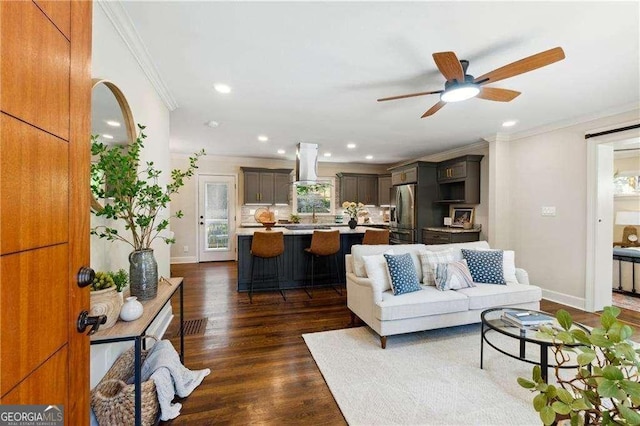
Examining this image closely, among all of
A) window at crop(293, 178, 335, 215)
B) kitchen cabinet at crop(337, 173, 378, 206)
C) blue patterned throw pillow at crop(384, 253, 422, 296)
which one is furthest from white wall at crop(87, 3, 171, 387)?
kitchen cabinet at crop(337, 173, 378, 206)

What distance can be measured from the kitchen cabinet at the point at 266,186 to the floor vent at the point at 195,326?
12.6 ft

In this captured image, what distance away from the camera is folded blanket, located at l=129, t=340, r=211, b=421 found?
5.76 ft

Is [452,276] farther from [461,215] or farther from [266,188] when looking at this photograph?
[266,188]

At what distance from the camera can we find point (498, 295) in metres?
2.86

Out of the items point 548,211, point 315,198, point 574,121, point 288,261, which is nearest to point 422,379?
point 288,261

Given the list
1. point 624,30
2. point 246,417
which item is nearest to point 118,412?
point 246,417

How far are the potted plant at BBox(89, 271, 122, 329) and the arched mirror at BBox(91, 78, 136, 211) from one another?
48 cm

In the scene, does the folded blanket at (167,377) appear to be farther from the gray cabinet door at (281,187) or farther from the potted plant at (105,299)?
the gray cabinet door at (281,187)

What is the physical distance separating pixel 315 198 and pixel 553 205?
5035 mm

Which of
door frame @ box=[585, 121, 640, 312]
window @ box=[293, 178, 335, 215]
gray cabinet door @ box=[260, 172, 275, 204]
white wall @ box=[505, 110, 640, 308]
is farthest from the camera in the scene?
window @ box=[293, 178, 335, 215]

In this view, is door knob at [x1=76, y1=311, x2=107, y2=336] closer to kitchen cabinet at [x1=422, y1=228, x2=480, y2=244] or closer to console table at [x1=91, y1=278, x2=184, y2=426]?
console table at [x1=91, y1=278, x2=184, y2=426]

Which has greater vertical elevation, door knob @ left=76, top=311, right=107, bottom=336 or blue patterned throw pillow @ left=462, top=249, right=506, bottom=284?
door knob @ left=76, top=311, right=107, bottom=336

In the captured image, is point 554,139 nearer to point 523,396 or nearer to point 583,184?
point 583,184

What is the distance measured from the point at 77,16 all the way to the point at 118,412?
6.44 ft
